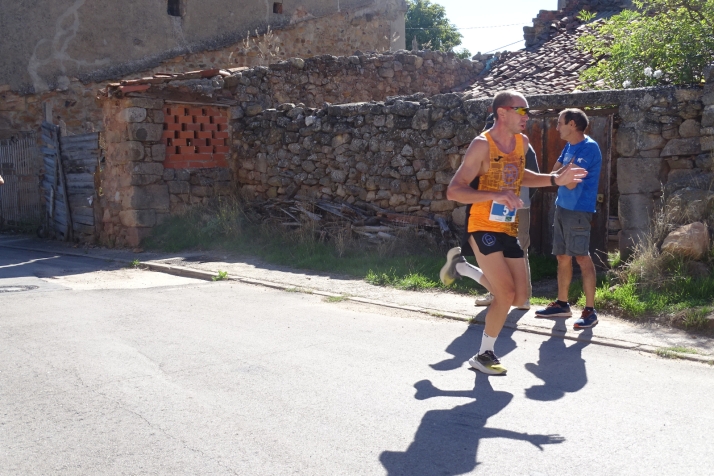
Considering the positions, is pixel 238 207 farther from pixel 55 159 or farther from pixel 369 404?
pixel 369 404

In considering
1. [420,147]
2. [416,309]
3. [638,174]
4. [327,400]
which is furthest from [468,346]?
[420,147]

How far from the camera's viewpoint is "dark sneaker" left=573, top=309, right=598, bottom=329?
6372mm

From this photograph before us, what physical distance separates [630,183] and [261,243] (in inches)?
220

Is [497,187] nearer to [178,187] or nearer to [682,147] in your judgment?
[682,147]

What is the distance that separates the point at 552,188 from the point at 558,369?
3782mm

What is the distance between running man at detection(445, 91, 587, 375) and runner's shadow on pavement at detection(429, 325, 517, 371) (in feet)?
1.75

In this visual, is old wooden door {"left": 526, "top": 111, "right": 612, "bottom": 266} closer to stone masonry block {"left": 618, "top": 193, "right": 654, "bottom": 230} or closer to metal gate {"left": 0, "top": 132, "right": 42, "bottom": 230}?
stone masonry block {"left": 618, "top": 193, "right": 654, "bottom": 230}

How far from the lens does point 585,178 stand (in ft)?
21.4

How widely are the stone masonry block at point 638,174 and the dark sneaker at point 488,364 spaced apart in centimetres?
366

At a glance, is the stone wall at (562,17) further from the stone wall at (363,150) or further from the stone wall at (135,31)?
the stone wall at (363,150)

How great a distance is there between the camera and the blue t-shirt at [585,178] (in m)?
6.45

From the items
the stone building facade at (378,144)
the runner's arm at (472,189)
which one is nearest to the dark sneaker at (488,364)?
the runner's arm at (472,189)

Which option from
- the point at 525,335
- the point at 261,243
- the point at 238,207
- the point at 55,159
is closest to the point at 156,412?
the point at 525,335

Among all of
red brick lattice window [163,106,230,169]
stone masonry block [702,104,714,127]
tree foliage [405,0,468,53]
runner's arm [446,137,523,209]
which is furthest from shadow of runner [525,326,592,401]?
tree foliage [405,0,468,53]
